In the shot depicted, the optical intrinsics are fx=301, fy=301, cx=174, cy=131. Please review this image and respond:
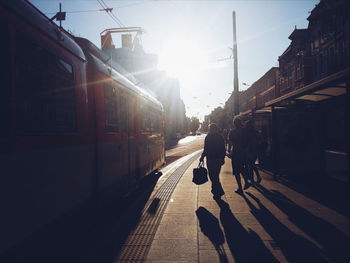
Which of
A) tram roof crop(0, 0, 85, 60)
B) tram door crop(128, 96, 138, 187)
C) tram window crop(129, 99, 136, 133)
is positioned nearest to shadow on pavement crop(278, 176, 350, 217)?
tram door crop(128, 96, 138, 187)

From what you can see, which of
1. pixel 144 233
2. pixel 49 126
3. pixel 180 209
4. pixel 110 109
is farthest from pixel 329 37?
pixel 49 126

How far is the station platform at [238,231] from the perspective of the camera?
3902mm

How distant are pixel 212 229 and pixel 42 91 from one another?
11.0 ft

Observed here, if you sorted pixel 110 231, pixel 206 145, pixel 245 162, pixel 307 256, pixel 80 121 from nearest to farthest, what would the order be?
pixel 307 256, pixel 80 121, pixel 110 231, pixel 206 145, pixel 245 162

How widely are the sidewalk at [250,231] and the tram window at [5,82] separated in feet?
7.77

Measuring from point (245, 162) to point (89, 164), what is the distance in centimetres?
461

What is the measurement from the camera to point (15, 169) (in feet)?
9.22

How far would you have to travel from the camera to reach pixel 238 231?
4836 mm

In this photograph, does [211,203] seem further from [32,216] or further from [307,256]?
[32,216]

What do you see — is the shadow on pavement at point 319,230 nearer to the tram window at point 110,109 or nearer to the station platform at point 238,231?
the station platform at point 238,231

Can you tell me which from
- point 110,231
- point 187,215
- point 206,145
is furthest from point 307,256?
point 206,145

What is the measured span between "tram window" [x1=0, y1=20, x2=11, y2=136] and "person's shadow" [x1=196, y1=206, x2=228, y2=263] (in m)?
2.87

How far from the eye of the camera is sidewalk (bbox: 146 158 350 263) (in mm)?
3889

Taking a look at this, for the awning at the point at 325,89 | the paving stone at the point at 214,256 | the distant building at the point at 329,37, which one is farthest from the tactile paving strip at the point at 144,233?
the distant building at the point at 329,37
